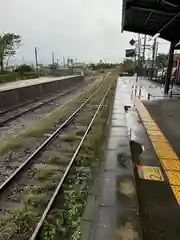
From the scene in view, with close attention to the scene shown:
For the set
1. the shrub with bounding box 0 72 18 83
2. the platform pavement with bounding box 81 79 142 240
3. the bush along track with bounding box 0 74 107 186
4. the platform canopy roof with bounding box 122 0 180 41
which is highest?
the platform canopy roof with bounding box 122 0 180 41

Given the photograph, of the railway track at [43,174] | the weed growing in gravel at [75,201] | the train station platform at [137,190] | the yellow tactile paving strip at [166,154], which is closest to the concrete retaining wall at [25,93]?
the railway track at [43,174]

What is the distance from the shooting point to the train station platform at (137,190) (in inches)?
174

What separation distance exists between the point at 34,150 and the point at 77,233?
5071 millimetres

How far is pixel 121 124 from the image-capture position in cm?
1253

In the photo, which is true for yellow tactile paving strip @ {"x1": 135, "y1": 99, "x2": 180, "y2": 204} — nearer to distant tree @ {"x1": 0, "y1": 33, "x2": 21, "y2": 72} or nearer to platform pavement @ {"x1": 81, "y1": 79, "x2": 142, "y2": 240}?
platform pavement @ {"x1": 81, "y1": 79, "x2": 142, "y2": 240}

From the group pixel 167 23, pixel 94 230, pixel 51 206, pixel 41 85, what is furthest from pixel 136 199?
pixel 41 85

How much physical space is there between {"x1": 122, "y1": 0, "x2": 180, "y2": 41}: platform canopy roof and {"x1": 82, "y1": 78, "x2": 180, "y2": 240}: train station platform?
6606 mm

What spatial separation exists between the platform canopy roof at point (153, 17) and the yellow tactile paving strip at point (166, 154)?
18.8 ft

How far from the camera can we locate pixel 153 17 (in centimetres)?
1681

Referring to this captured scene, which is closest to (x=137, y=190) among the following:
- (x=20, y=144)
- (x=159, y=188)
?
(x=159, y=188)

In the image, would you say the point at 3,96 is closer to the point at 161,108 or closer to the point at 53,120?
the point at 53,120

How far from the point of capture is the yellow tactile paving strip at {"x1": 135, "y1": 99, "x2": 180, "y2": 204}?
6.31 metres

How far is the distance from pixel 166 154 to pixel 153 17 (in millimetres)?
11584

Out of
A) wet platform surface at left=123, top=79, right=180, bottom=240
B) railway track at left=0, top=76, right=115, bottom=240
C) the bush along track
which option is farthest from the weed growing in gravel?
the bush along track
